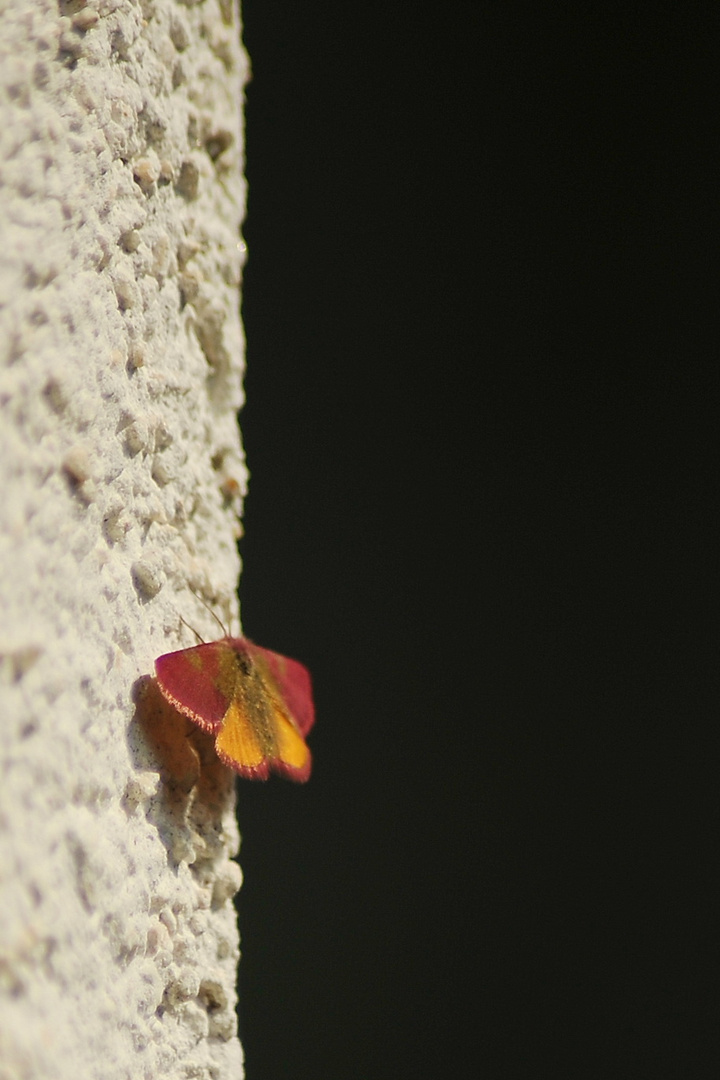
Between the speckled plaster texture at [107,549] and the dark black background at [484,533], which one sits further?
the dark black background at [484,533]

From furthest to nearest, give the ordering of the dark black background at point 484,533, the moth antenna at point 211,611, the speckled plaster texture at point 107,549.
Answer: the dark black background at point 484,533 → the moth antenna at point 211,611 → the speckled plaster texture at point 107,549

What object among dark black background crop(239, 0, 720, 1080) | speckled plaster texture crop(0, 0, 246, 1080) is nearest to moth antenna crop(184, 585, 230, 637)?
speckled plaster texture crop(0, 0, 246, 1080)

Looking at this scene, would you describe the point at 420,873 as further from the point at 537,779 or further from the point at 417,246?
the point at 417,246

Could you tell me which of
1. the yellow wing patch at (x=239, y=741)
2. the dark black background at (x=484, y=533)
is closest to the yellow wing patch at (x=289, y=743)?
the yellow wing patch at (x=239, y=741)

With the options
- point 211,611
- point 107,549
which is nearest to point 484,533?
point 211,611

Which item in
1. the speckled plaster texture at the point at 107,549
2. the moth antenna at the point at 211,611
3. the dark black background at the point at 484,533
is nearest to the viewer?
the speckled plaster texture at the point at 107,549

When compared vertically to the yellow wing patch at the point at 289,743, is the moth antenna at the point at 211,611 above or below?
above

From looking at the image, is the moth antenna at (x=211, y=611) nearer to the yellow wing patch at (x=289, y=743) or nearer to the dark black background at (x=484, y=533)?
the yellow wing patch at (x=289, y=743)
